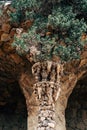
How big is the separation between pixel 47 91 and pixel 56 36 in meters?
1.04

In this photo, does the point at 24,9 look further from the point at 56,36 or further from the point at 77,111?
the point at 77,111

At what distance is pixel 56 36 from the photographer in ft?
18.9

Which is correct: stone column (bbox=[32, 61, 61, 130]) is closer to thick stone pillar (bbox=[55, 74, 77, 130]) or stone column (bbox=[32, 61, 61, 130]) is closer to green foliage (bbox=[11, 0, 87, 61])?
green foliage (bbox=[11, 0, 87, 61])

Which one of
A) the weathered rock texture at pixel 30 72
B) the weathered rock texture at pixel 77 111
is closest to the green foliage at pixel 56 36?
the weathered rock texture at pixel 30 72

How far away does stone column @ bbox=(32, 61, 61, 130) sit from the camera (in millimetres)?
5359

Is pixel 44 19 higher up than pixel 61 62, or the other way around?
pixel 44 19

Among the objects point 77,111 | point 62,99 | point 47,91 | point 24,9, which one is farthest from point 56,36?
point 77,111

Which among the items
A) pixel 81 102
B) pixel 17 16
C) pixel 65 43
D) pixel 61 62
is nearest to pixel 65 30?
pixel 65 43

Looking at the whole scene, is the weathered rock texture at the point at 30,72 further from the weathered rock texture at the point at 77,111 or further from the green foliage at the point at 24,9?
the weathered rock texture at the point at 77,111

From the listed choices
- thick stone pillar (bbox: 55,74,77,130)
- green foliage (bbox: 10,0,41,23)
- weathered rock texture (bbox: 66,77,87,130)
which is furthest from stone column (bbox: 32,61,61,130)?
weathered rock texture (bbox: 66,77,87,130)

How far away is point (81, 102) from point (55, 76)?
319 cm

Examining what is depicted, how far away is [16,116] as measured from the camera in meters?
8.62

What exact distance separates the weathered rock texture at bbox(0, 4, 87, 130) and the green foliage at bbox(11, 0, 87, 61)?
0.74 ft

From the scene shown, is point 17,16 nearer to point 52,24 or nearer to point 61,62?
point 52,24
